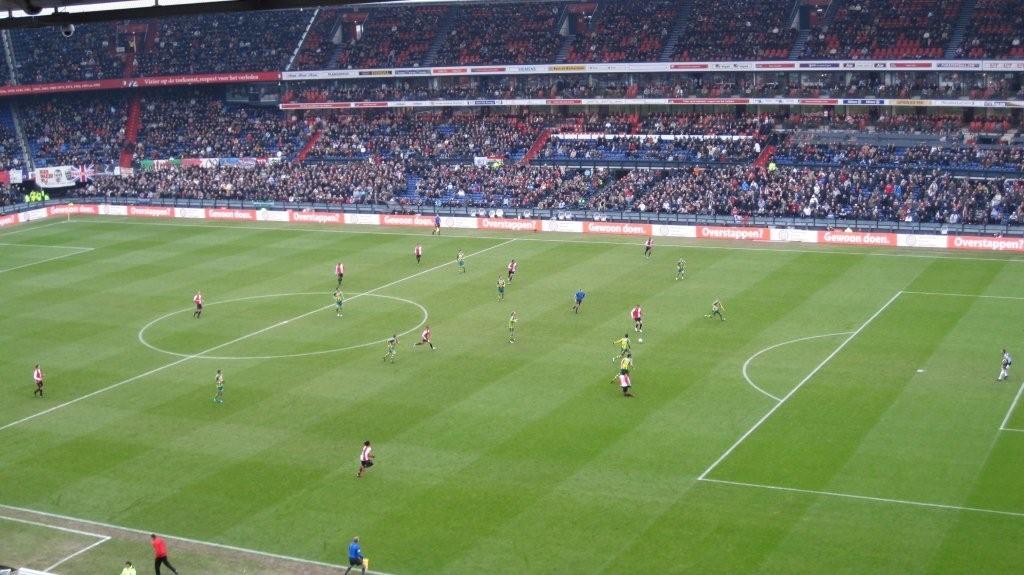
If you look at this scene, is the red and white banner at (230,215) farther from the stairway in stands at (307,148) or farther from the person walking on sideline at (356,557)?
the person walking on sideline at (356,557)

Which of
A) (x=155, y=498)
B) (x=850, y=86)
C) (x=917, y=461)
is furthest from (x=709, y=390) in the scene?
(x=850, y=86)

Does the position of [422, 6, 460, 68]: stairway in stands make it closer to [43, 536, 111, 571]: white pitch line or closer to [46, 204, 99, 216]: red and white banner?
[46, 204, 99, 216]: red and white banner

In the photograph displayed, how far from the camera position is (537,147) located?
92312mm

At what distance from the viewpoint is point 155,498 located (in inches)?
1312

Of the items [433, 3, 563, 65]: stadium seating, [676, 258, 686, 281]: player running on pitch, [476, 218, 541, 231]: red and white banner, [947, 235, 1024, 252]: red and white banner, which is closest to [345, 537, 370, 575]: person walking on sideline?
[676, 258, 686, 281]: player running on pitch

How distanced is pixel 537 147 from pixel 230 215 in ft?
80.0

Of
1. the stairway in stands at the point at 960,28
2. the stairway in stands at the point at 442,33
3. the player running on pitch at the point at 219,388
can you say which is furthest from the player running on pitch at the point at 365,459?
the stairway in stands at the point at 442,33

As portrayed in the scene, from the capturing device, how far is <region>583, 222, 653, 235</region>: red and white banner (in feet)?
240

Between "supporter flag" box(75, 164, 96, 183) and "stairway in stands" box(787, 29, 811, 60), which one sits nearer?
"stairway in stands" box(787, 29, 811, 60)

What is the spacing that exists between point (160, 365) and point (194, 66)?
63.8 m

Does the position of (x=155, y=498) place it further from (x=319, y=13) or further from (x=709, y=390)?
(x=319, y=13)

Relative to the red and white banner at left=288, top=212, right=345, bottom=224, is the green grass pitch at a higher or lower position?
lower

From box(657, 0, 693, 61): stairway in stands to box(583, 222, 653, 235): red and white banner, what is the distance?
20712 millimetres

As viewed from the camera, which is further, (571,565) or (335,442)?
(335,442)
